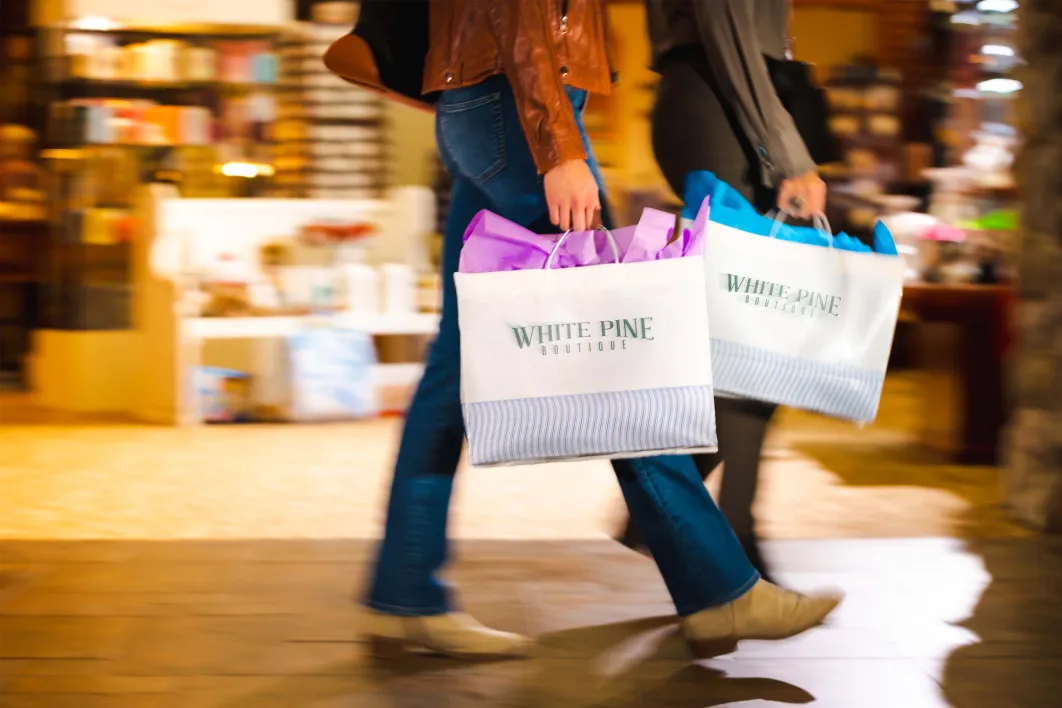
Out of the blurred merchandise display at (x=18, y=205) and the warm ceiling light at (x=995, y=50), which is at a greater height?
the warm ceiling light at (x=995, y=50)

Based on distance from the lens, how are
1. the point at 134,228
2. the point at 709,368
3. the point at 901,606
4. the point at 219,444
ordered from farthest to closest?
the point at 134,228, the point at 219,444, the point at 901,606, the point at 709,368

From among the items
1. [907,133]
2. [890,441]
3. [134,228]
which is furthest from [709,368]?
[907,133]

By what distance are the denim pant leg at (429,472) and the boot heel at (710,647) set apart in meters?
0.35

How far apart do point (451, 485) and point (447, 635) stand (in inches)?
8.2

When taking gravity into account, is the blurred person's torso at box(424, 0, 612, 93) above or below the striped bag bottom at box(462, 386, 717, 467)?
above

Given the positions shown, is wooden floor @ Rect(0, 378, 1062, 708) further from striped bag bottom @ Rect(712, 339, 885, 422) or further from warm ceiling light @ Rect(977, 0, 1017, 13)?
warm ceiling light @ Rect(977, 0, 1017, 13)

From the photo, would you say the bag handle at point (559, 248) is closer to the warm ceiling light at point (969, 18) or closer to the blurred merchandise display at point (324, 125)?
the blurred merchandise display at point (324, 125)

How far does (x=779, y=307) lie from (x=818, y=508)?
5.23ft

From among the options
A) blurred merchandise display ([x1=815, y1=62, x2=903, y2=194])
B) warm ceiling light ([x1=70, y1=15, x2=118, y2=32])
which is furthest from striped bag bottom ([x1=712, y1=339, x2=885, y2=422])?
blurred merchandise display ([x1=815, y1=62, x2=903, y2=194])

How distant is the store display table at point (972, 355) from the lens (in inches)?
156

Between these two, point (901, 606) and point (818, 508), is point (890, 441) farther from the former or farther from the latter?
point (901, 606)

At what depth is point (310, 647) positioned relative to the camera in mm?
1840

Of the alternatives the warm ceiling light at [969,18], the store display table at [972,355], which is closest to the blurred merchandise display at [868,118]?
the warm ceiling light at [969,18]

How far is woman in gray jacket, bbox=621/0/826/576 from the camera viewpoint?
181cm
